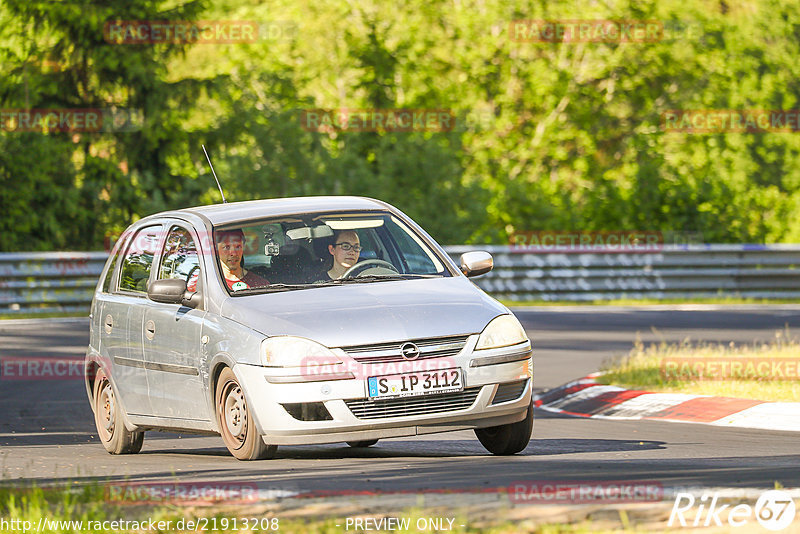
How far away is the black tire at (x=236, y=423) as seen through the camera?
28.2ft

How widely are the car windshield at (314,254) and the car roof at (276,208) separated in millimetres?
61

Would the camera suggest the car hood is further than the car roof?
No

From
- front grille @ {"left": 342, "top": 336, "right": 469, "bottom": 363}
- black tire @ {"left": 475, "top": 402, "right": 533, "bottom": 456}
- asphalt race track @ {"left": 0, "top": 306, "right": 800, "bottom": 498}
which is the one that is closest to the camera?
asphalt race track @ {"left": 0, "top": 306, "right": 800, "bottom": 498}

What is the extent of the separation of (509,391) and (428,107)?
30.1 metres

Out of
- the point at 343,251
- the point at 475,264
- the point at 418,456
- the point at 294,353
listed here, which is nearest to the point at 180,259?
the point at 343,251

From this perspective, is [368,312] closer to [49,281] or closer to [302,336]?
[302,336]

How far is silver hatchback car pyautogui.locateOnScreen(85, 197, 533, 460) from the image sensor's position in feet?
27.3

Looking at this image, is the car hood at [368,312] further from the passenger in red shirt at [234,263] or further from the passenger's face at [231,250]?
the passenger's face at [231,250]

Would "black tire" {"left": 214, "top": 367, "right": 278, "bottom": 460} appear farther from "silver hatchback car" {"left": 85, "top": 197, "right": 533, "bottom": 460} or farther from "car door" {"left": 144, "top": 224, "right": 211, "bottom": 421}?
"car door" {"left": 144, "top": 224, "right": 211, "bottom": 421}

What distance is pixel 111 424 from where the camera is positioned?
10477mm

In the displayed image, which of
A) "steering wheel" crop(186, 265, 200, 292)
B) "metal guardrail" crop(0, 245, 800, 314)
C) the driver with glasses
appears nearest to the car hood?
the driver with glasses

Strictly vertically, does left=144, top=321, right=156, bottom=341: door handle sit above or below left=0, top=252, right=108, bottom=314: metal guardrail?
above

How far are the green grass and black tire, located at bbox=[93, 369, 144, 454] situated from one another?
15.8 feet

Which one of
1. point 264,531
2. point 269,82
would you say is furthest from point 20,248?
point 264,531
